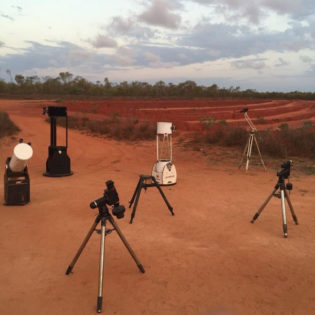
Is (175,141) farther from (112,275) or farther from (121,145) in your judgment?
(112,275)

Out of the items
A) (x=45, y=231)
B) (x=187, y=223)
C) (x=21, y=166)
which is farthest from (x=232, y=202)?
(x=21, y=166)

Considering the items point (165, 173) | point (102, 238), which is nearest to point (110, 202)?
point (102, 238)

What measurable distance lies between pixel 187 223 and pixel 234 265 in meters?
1.56

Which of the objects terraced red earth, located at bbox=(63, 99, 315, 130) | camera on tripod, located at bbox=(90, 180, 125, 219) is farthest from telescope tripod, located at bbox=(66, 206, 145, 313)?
terraced red earth, located at bbox=(63, 99, 315, 130)

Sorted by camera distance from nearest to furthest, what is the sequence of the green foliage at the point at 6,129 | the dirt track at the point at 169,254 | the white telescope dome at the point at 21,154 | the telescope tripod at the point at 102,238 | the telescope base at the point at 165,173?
the telescope tripod at the point at 102,238, the dirt track at the point at 169,254, the white telescope dome at the point at 21,154, the telescope base at the point at 165,173, the green foliage at the point at 6,129

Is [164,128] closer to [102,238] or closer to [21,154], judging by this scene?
[21,154]

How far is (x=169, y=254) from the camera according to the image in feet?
15.2

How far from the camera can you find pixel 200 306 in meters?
3.50

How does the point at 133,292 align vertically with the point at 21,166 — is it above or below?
below

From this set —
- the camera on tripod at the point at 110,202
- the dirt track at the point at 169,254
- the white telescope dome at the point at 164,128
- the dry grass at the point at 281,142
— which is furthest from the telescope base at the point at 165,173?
the dry grass at the point at 281,142

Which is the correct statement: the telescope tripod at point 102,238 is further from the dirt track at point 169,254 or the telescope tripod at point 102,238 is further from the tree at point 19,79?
the tree at point 19,79

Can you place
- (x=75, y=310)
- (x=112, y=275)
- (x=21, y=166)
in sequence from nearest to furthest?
(x=75, y=310) < (x=112, y=275) < (x=21, y=166)

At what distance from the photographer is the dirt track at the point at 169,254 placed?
11.7 ft

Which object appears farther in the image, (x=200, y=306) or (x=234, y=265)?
(x=234, y=265)
